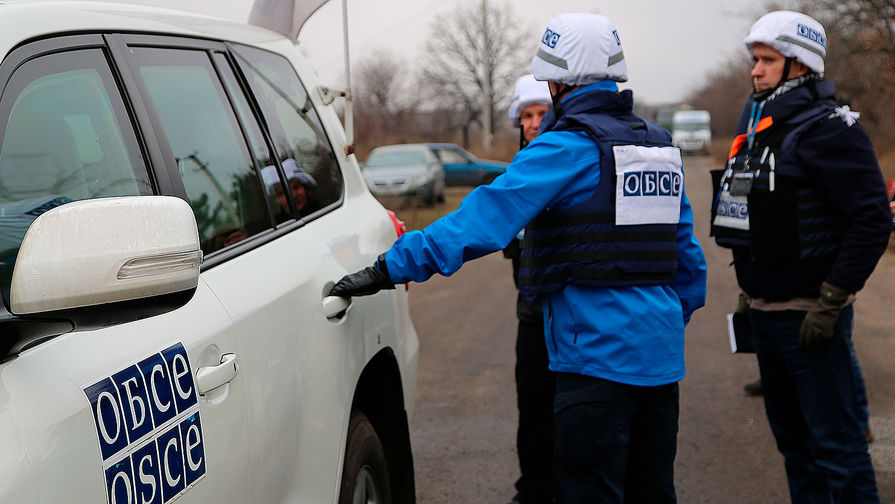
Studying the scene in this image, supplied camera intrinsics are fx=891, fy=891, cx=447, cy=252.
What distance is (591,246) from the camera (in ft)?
8.68

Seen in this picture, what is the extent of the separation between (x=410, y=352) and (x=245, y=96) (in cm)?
123

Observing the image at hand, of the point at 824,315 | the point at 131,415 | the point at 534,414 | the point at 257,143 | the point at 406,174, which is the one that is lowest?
the point at 406,174

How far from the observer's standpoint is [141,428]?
1490 millimetres

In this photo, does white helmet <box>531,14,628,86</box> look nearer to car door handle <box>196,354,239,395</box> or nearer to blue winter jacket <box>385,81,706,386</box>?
blue winter jacket <box>385,81,706,386</box>

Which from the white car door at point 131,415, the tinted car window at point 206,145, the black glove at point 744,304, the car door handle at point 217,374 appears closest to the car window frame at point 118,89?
the tinted car window at point 206,145

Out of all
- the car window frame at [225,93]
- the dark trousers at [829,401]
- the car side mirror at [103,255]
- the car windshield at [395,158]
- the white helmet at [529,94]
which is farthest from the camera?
the car windshield at [395,158]

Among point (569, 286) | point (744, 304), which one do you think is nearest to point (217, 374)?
point (569, 286)

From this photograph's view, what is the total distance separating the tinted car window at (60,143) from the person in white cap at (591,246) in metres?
0.81

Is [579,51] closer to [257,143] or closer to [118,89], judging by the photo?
[257,143]

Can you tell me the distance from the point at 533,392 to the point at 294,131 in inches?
61.3

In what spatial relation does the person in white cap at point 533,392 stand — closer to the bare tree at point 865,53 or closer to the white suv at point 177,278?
the white suv at point 177,278

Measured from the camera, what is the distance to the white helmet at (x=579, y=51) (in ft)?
8.89

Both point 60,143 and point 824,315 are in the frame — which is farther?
point 824,315

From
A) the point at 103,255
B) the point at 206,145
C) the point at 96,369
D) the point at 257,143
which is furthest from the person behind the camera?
the point at 257,143
